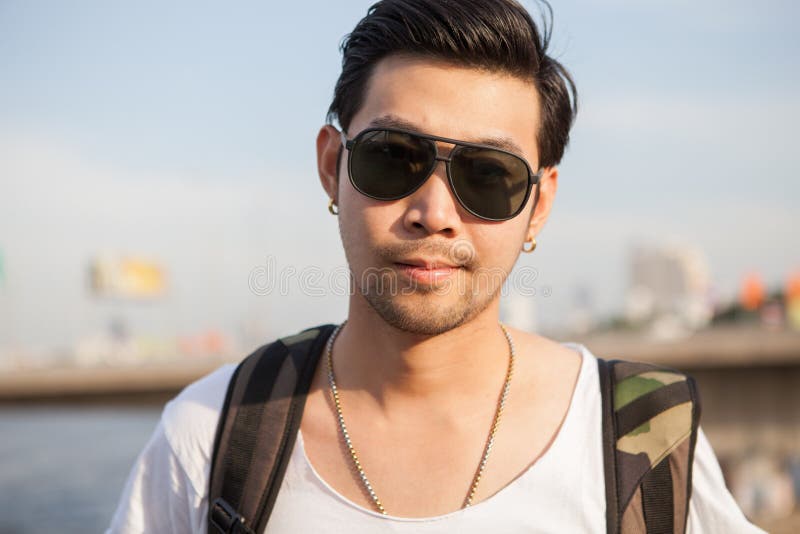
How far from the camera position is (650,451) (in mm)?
2467

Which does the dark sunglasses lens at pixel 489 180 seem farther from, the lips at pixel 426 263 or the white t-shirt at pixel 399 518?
the white t-shirt at pixel 399 518

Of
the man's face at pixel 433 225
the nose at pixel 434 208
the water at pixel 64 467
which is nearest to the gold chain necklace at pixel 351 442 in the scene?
the man's face at pixel 433 225

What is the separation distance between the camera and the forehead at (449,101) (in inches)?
102

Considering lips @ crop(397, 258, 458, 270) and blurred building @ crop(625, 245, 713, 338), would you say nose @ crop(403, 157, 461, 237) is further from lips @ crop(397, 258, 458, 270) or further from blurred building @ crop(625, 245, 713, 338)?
blurred building @ crop(625, 245, 713, 338)

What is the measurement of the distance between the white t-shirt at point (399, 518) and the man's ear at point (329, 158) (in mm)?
889

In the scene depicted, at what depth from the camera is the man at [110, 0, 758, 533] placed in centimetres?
254

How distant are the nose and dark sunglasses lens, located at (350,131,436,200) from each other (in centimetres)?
3

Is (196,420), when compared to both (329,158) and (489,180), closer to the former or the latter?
(329,158)

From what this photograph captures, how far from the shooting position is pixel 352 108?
2867mm

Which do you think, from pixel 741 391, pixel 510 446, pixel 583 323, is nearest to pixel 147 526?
pixel 510 446

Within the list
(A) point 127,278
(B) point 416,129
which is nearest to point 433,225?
(B) point 416,129

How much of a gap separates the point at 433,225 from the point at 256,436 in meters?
0.97

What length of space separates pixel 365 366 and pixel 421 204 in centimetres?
69

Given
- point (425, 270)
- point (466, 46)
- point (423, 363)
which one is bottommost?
point (423, 363)
